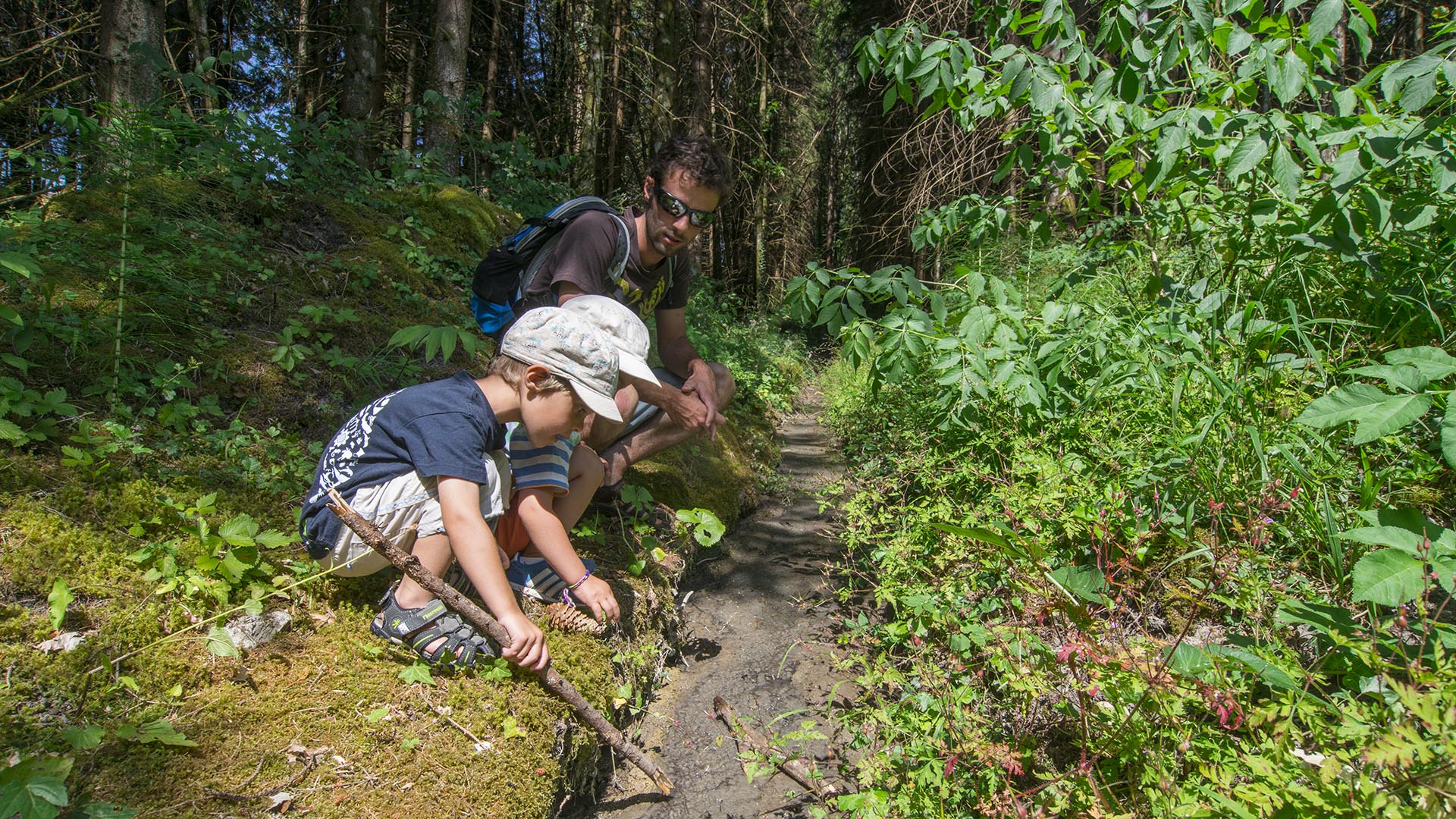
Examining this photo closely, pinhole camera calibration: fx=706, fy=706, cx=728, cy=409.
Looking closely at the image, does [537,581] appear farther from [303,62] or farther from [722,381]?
[303,62]

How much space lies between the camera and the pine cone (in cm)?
247

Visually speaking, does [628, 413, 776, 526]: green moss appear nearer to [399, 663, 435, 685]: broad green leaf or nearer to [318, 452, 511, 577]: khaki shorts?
[318, 452, 511, 577]: khaki shorts

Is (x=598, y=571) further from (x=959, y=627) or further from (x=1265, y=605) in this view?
(x=1265, y=605)

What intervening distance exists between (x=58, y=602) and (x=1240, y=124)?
364 cm

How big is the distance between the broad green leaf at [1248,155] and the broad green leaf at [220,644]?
10.2ft

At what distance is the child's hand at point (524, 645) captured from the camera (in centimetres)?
199

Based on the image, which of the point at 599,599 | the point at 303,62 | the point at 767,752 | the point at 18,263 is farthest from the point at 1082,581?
the point at 303,62

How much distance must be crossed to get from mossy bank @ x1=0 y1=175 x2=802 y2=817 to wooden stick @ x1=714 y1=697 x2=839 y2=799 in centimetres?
32

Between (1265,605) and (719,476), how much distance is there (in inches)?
115

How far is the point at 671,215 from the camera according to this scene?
293cm

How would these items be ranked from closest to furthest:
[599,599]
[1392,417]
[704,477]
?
1. [1392,417]
2. [599,599]
3. [704,477]

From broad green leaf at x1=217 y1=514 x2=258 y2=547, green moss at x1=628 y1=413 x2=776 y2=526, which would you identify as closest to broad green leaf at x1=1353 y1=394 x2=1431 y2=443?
green moss at x1=628 y1=413 x2=776 y2=526

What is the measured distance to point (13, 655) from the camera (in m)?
1.68

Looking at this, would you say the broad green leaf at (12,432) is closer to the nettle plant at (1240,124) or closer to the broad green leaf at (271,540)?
the broad green leaf at (271,540)
